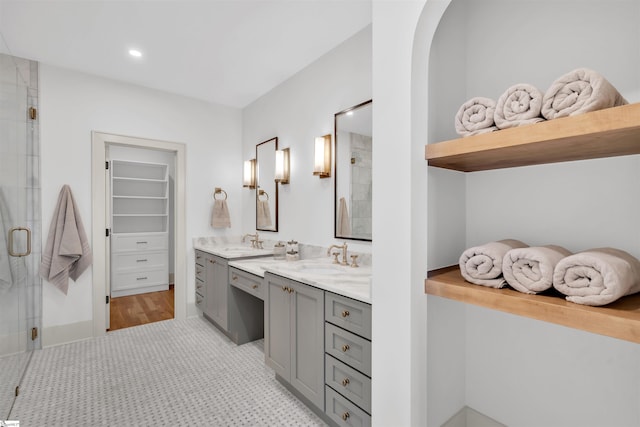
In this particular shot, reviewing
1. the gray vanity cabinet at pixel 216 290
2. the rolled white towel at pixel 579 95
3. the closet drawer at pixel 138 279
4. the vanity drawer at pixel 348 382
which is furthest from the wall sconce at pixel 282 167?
the closet drawer at pixel 138 279

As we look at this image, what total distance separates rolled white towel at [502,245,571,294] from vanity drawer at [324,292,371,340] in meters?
0.68

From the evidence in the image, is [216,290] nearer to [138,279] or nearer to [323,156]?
[323,156]

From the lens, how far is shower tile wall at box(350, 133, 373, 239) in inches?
90.4

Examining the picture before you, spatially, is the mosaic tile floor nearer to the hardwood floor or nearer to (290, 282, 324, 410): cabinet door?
(290, 282, 324, 410): cabinet door

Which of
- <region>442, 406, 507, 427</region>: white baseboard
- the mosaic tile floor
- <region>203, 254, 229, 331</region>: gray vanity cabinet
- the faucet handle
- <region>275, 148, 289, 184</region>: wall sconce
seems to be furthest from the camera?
<region>275, 148, 289, 184</region>: wall sconce

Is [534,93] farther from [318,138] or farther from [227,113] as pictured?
[227,113]

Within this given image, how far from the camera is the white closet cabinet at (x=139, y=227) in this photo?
4.58m

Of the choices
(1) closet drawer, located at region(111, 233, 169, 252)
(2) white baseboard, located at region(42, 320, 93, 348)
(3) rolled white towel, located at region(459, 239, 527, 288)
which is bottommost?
(2) white baseboard, located at region(42, 320, 93, 348)

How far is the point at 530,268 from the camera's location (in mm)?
903

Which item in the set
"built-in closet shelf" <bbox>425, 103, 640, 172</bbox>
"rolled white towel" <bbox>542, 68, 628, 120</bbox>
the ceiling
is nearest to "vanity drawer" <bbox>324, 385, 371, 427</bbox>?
"built-in closet shelf" <bbox>425, 103, 640, 172</bbox>

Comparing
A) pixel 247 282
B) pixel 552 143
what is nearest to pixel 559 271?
pixel 552 143

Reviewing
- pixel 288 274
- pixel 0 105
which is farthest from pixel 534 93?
pixel 0 105

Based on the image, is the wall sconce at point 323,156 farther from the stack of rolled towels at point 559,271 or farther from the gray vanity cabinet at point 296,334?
the stack of rolled towels at point 559,271

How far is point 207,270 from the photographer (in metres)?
3.30
